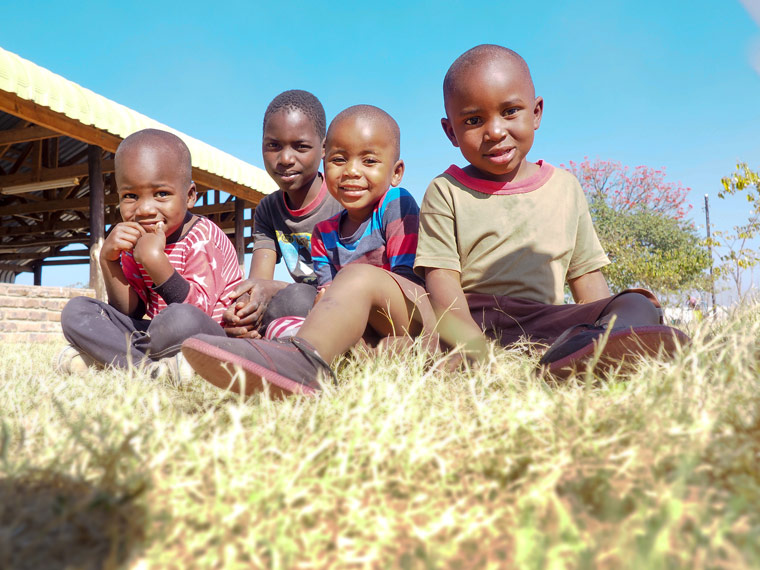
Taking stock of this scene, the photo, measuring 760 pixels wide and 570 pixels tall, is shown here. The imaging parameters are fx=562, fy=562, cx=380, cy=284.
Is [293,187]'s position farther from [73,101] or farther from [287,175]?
[73,101]

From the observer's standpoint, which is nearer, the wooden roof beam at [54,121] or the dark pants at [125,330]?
the dark pants at [125,330]

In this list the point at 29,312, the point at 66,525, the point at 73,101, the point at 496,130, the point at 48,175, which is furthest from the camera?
the point at 48,175

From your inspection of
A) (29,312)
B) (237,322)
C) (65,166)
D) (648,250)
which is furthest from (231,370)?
(648,250)

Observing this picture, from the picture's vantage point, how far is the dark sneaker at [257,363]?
1.52 m

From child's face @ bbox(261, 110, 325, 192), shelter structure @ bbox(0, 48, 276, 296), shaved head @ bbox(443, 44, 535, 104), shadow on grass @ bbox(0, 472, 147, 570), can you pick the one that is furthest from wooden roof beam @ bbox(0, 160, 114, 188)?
shadow on grass @ bbox(0, 472, 147, 570)

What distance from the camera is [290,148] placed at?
3.19 meters

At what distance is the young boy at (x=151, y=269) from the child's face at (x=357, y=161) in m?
0.75

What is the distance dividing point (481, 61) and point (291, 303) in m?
1.37

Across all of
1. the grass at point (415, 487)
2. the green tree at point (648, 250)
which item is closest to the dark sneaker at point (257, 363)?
the grass at point (415, 487)

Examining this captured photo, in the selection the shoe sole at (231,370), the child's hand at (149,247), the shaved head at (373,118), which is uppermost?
the shaved head at (373,118)

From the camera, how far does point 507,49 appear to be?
246 centimetres

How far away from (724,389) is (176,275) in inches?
87.3

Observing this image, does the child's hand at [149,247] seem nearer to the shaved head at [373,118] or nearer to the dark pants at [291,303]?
the dark pants at [291,303]

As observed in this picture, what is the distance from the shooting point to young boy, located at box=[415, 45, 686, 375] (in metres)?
2.33
